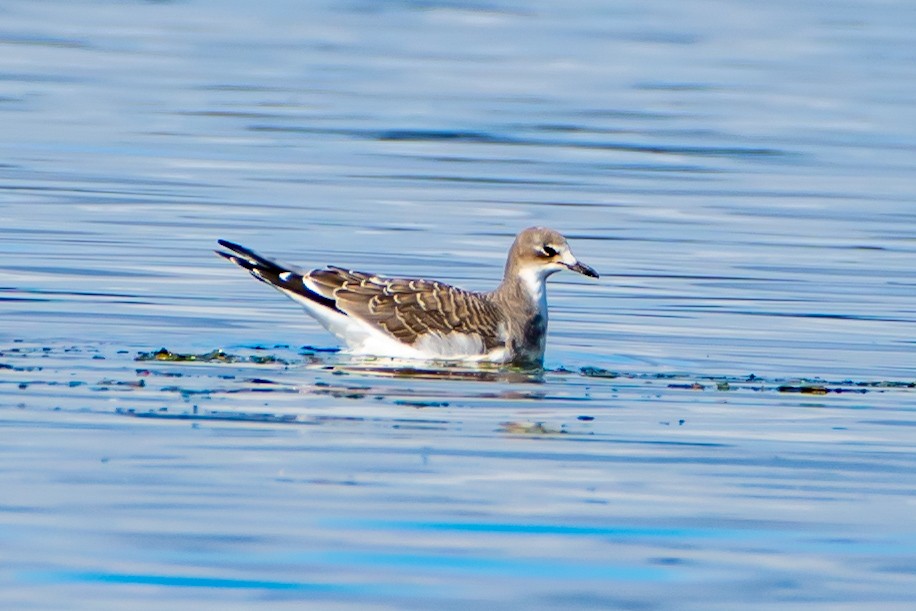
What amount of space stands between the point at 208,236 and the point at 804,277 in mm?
5250

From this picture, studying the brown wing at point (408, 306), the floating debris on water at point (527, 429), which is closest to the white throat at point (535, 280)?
the brown wing at point (408, 306)

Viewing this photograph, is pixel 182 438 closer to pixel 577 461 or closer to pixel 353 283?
pixel 577 461

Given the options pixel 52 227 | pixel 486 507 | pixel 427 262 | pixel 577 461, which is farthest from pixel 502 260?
pixel 486 507

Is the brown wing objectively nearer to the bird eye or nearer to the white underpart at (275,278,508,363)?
the white underpart at (275,278,508,363)

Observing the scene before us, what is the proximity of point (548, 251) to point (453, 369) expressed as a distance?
145 centimetres

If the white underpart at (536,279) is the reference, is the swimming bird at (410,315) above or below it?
below

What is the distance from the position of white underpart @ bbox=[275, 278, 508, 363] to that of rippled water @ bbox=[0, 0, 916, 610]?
0.40m

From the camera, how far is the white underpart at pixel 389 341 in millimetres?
15156

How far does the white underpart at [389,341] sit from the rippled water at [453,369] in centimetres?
40

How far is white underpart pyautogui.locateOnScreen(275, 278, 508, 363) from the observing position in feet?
49.7

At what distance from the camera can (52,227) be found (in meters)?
20.3

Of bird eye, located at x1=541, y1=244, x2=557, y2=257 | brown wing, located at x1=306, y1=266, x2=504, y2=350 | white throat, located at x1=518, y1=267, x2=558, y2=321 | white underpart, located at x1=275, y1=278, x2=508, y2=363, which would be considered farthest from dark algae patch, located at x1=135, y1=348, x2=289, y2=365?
bird eye, located at x1=541, y1=244, x2=557, y2=257

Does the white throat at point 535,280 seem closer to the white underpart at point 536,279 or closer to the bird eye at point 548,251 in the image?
the white underpart at point 536,279

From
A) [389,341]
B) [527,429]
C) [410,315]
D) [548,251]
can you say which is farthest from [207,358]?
[548,251]
